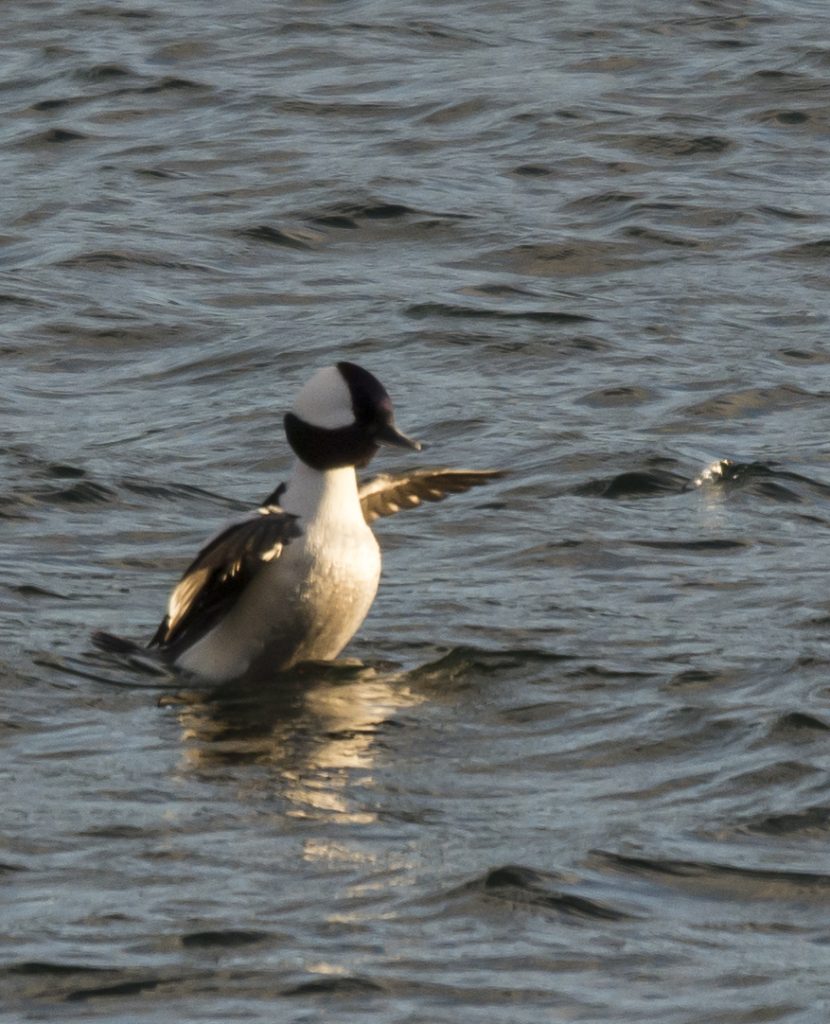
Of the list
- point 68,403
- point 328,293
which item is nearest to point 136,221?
point 328,293

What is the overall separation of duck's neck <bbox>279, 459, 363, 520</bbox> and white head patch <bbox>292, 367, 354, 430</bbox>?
0.17 meters

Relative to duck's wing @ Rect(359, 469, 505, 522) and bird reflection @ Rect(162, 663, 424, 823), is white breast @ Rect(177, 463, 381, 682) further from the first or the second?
duck's wing @ Rect(359, 469, 505, 522)

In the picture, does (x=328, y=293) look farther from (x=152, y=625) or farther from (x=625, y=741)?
(x=625, y=741)

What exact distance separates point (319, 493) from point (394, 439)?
0.33 metres

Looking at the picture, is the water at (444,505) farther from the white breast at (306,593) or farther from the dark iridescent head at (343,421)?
the dark iridescent head at (343,421)

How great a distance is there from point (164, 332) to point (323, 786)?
5992mm

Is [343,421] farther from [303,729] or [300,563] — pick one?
[303,729]

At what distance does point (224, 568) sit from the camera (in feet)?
25.9

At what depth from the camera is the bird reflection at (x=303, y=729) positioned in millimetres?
7113

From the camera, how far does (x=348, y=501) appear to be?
26.5 ft

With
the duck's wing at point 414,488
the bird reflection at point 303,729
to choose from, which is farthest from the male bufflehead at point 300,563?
the duck's wing at point 414,488

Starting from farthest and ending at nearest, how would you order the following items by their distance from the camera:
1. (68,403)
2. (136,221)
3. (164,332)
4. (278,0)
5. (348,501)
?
(278,0) → (136,221) → (164,332) → (68,403) → (348,501)

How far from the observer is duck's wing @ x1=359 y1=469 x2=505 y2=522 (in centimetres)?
882

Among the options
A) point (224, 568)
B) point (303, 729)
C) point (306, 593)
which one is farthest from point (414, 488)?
point (303, 729)
